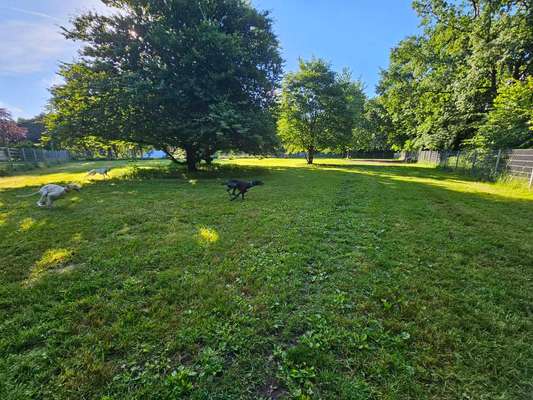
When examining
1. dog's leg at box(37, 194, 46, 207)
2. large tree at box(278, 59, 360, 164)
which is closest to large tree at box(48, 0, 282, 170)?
dog's leg at box(37, 194, 46, 207)

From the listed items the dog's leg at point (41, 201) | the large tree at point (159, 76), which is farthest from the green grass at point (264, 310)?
the large tree at point (159, 76)

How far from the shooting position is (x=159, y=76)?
9719mm

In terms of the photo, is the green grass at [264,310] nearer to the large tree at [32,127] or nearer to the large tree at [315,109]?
the large tree at [315,109]

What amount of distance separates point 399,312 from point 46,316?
3293 mm

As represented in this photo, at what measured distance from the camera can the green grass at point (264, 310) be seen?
1.55 meters

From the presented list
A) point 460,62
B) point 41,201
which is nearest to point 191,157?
point 41,201

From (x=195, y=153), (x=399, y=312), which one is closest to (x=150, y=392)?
(x=399, y=312)

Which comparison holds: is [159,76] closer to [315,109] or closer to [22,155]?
[315,109]

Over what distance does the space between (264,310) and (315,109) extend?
69.0 ft

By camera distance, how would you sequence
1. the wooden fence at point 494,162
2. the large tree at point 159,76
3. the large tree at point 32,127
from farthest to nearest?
the large tree at point 32,127
the large tree at point 159,76
the wooden fence at point 494,162

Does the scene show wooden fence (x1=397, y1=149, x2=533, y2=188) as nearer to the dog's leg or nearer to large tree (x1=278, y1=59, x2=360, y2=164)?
large tree (x1=278, y1=59, x2=360, y2=164)

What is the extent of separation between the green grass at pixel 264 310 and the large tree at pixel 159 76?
22.2ft

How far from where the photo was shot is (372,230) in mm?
4363

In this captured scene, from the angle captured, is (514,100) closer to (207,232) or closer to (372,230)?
(372,230)
